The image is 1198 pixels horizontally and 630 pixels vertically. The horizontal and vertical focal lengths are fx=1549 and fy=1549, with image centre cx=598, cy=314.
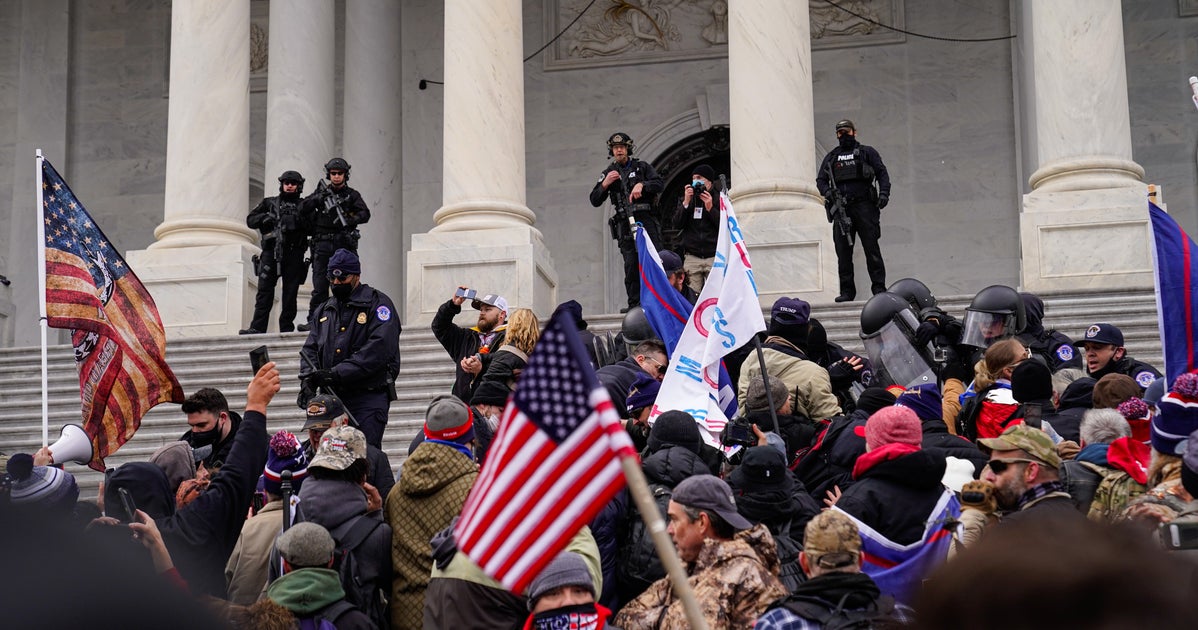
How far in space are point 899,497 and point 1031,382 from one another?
1933mm

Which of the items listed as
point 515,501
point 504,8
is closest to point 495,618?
point 515,501

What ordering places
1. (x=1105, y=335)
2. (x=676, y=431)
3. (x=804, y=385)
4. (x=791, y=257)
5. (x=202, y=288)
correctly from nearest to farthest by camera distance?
(x=676, y=431), (x=804, y=385), (x=1105, y=335), (x=791, y=257), (x=202, y=288)

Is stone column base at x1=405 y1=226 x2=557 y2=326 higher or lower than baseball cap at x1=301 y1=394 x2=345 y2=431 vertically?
higher

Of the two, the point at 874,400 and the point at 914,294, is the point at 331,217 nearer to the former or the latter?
the point at 914,294

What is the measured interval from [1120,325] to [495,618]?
920cm

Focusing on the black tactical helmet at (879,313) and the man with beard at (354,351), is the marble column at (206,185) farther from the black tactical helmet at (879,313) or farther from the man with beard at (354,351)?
the black tactical helmet at (879,313)

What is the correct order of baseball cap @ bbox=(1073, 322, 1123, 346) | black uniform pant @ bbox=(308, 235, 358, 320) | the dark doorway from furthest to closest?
the dark doorway → black uniform pant @ bbox=(308, 235, 358, 320) → baseball cap @ bbox=(1073, 322, 1123, 346)

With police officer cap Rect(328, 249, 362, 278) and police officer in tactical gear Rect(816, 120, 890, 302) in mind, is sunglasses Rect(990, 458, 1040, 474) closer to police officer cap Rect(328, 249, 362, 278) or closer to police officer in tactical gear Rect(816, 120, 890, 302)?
police officer cap Rect(328, 249, 362, 278)

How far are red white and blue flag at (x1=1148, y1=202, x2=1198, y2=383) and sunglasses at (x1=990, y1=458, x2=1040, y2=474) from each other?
2286 millimetres

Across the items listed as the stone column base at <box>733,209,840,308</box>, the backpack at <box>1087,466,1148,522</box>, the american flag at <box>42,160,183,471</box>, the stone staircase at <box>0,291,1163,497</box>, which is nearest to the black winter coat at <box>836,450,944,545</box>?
the backpack at <box>1087,466,1148,522</box>

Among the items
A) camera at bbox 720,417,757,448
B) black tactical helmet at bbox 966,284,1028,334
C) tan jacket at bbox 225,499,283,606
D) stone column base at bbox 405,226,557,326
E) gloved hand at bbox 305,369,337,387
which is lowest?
tan jacket at bbox 225,499,283,606

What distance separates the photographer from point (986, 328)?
9.66m

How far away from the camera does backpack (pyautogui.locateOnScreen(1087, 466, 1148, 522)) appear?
5766 millimetres

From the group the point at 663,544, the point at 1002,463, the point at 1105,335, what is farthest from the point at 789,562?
the point at 1105,335
